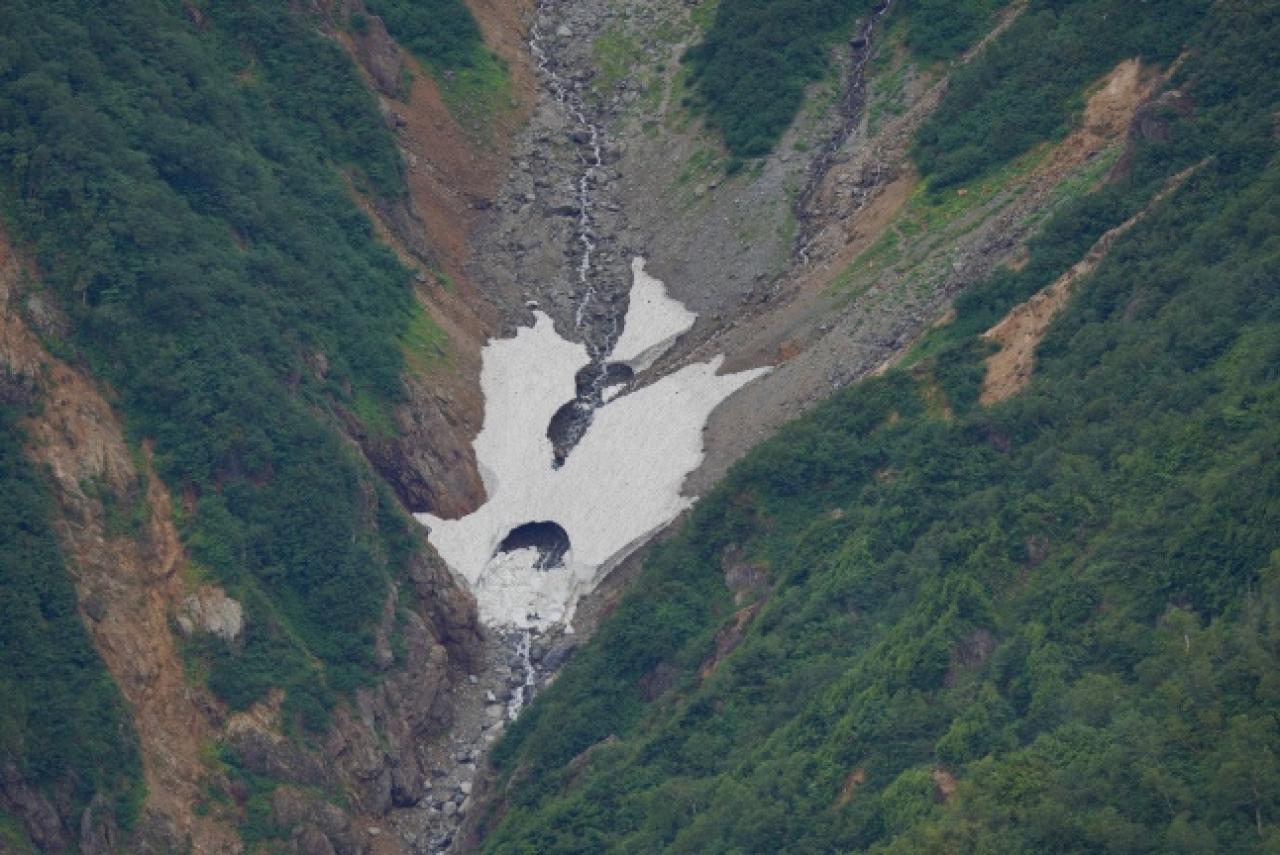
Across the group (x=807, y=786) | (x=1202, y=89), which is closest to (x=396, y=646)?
(x=807, y=786)

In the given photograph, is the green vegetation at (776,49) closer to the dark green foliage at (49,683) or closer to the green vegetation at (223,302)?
the green vegetation at (223,302)

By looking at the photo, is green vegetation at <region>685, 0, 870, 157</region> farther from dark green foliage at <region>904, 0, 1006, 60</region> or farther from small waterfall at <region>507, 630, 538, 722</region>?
small waterfall at <region>507, 630, 538, 722</region>

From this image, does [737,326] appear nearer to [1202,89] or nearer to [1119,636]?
[1202,89]

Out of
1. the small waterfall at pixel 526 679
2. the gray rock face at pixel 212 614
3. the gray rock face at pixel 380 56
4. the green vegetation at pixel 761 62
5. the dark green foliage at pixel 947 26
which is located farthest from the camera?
the gray rock face at pixel 380 56

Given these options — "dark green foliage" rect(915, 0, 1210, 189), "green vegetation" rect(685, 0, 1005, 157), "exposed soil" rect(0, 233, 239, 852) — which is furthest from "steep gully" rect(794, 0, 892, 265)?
"exposed soil" rect(0, 233, 239, 852)

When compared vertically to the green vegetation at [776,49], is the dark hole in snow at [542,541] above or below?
below

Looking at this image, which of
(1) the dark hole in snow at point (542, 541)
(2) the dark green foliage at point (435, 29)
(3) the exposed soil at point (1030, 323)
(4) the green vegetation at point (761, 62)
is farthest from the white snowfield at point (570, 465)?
(2) the dark green foliage at point (435, 29)

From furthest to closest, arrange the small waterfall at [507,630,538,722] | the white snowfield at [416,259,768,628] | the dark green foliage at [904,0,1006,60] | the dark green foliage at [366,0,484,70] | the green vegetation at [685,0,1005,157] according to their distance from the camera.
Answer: the dark green foliage at [366,0,484,70] < the green vegetation at [685,0,1005,157] < the dark green foliage at [904,0,1006,60] < the white snowfield at [416,259,768,628] < the small waterfall at [507,630,538,722]

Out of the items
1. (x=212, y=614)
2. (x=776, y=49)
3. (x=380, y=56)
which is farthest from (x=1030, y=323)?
(x=380, y=56)
